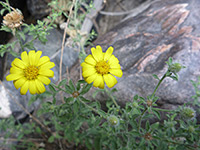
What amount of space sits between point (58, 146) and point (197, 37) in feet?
9.42

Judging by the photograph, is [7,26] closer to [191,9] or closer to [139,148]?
[139,148]

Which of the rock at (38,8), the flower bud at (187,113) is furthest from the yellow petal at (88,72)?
the rock at (38,8)

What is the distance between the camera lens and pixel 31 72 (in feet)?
5.04

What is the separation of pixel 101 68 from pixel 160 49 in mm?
1371

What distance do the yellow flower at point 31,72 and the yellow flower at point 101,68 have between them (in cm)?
31

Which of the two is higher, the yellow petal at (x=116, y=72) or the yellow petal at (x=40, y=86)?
the yellow petal at (x=116, y=72)

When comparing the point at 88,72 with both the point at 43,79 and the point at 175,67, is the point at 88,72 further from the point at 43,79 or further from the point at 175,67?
the point at 175,67

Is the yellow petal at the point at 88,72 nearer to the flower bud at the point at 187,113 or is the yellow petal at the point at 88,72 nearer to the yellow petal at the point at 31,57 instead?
the yellow petal at the point at 31,57

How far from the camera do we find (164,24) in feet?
9.78

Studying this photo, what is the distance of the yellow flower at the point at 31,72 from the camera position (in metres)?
1.50

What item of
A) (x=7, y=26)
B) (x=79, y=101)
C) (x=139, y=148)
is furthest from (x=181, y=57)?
(x=7, y=26)

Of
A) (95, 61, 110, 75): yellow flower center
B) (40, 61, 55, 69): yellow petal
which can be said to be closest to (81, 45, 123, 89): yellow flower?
(95, 61, 110, 75): yellow flower center

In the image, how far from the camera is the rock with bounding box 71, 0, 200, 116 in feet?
7.41

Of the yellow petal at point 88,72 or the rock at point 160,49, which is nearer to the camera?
the yellow petal at point 88,72
